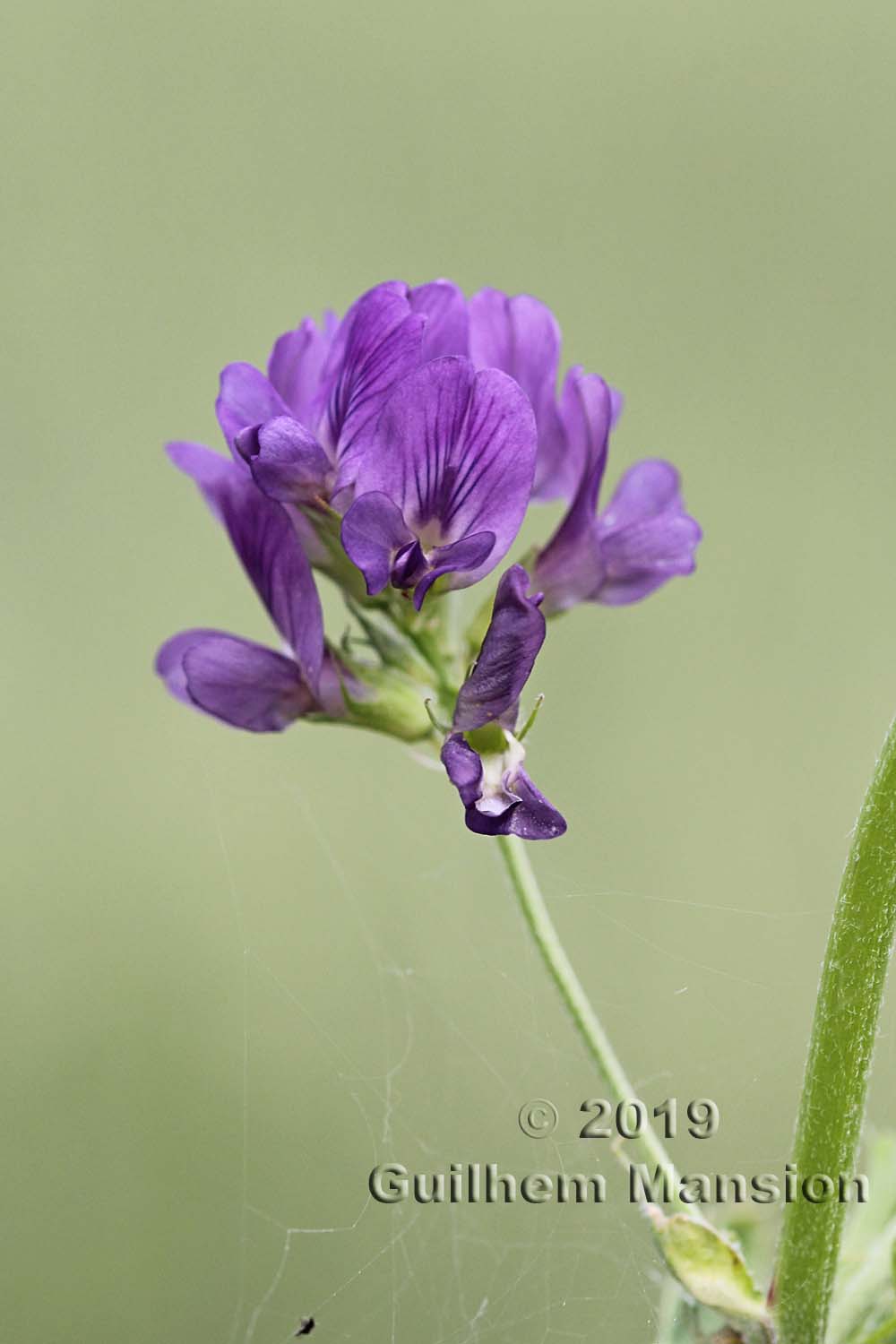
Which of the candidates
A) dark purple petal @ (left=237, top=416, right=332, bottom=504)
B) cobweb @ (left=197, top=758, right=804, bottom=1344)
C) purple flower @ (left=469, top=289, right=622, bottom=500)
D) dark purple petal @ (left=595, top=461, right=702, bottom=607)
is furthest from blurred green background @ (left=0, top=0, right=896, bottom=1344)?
dark purple petal @ (left=237, top=416, right=332, bottom=504)

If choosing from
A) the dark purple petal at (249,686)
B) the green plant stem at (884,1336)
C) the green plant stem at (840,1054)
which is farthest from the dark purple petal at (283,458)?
the green plant stem at (884,1336)

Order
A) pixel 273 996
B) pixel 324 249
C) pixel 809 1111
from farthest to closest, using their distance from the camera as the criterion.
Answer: pixel 324 249 < pixel 273 996 < pixel 809 1111

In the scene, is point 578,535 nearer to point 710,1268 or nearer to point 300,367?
point 300,367

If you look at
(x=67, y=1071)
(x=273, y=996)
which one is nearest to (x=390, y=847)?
(x=273, y=996)

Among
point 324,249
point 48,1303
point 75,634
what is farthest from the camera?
point 324,249

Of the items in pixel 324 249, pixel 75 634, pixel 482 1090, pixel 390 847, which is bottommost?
pixel 482 1090

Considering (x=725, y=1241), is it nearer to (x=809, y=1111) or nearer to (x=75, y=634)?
(x=809, y=1111)

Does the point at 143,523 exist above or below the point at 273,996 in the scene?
above

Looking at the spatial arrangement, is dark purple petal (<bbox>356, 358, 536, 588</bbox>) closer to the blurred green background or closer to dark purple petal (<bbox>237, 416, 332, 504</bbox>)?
dark purple petal (<bbox>237, 416, 332, 504</bbox>)
